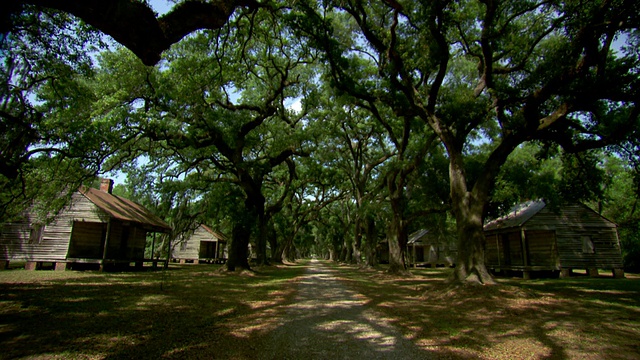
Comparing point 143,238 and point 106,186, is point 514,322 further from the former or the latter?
point 106,186

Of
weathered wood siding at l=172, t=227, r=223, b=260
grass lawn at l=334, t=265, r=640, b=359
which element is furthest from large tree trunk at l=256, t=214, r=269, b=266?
weathered wood siding at l=172, t=227, r=223, b=260

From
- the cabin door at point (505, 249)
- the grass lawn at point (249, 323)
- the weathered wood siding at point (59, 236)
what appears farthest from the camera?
the cabin door at point (505, 249)

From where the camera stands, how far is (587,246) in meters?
22.6

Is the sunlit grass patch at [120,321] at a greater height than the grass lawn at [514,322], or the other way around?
the sunlit grass patch at [120,321]

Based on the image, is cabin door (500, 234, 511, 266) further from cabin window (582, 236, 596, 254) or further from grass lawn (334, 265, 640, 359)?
grass lawn (334, 265, 640, 359)

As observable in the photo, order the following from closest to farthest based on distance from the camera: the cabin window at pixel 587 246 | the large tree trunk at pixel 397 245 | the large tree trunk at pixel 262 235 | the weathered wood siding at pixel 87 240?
the weathered wood siding at pixel 87 240 → the large tree trunk at pixel 397 245 → the cabin window at pixel 587 246 → the large tree trunk at pixel 262 235

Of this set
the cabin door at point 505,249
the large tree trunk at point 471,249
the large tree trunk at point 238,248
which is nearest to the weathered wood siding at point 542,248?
the cabin door at point 505,249

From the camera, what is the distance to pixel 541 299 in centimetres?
1004

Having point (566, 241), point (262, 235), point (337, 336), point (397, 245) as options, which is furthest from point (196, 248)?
point (337, 336)

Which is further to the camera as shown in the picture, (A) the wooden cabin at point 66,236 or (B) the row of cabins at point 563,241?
(B) the row of cabins at point 563,241

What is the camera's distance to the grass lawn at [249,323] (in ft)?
16.1

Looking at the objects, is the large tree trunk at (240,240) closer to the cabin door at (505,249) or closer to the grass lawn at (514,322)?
the grass lawn at (514,322)

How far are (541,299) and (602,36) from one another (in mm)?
8814

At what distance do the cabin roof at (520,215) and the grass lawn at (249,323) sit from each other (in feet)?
40.7
